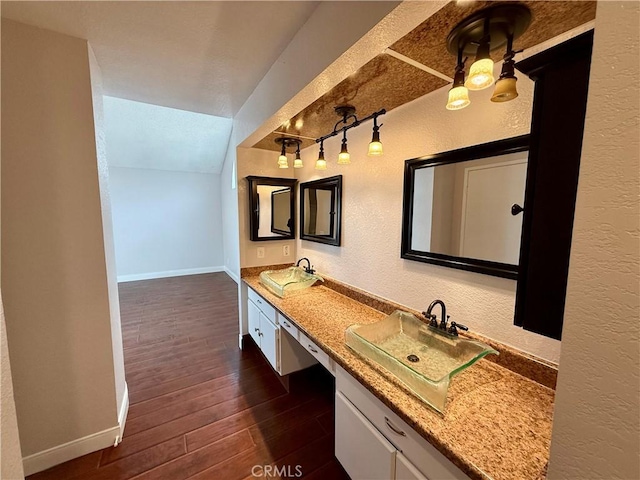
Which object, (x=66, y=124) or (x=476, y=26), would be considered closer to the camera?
(x=476, y=26)

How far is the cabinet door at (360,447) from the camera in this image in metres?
1.04

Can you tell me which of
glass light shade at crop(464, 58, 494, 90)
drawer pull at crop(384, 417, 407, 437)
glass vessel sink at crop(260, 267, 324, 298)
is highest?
glass light shade at crop(464, 58, 494, 90)

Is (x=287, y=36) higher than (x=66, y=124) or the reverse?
higher

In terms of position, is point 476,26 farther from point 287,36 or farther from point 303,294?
point 303,294

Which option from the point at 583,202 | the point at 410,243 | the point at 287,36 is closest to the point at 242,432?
the point at 410,243

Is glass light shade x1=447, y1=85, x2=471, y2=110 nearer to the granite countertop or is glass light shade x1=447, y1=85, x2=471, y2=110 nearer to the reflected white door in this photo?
the reflected white door

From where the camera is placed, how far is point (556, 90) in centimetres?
66

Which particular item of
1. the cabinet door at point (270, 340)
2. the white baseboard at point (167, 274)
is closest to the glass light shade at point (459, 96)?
the cabinet door at point (270, 340)

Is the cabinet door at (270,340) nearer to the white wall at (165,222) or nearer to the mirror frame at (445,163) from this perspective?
the mirror frame at (445,163)

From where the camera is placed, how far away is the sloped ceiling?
0.83m

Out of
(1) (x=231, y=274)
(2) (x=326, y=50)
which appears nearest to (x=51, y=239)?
(2) (x=326, y=50)

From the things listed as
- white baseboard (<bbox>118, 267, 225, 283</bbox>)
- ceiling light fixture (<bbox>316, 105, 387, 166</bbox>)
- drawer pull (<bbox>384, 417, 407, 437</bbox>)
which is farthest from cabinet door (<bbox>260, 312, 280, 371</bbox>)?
white baseboard (<bbox>118, 267, 225, 283</bbox>)

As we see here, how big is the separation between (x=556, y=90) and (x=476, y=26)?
1.41 feet

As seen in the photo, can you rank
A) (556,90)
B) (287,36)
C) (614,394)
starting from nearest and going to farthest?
(614,394)
(556,90)
(287,36)
